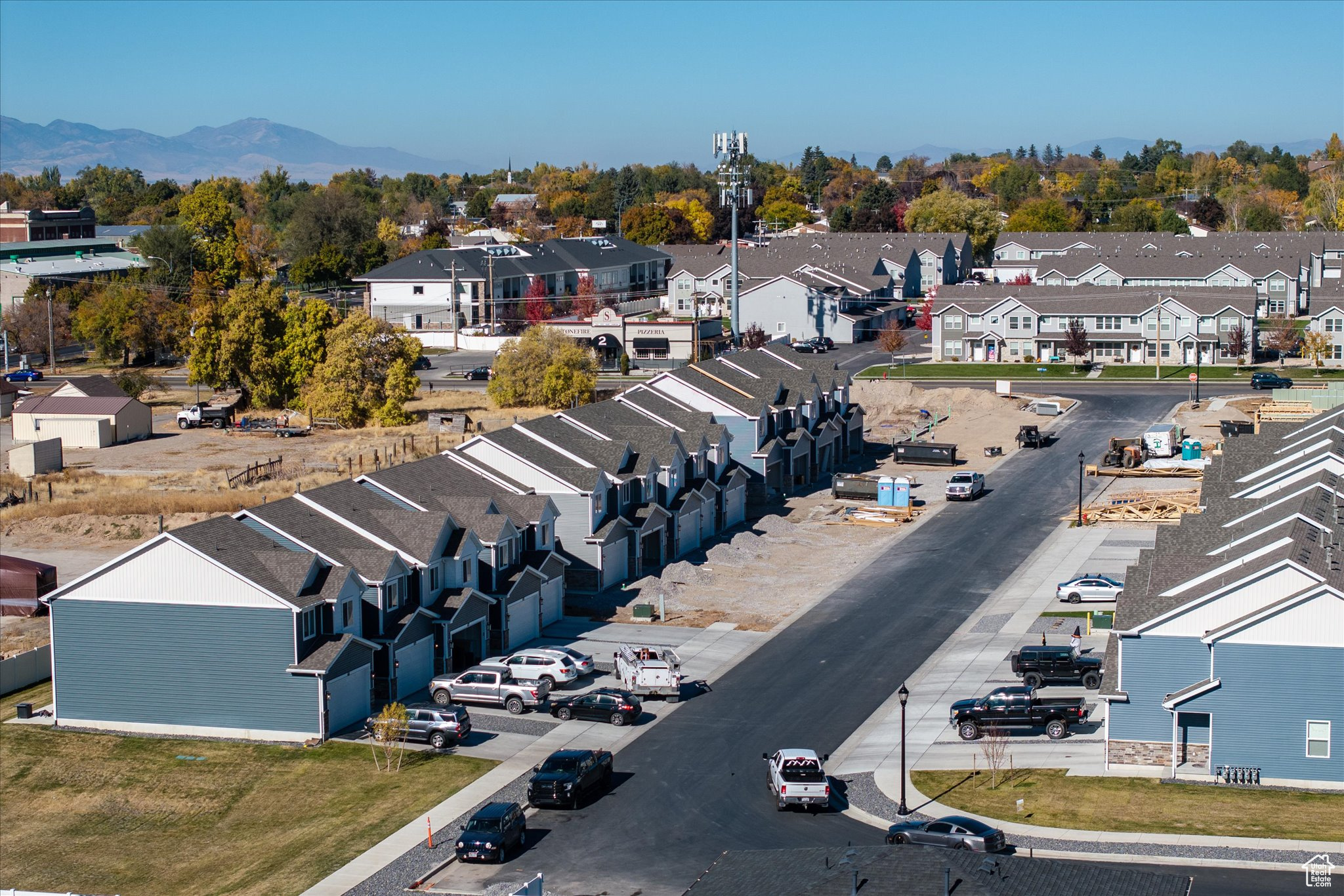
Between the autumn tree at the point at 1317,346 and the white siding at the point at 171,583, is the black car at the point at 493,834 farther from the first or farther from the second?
the autumn tree at the point at 1317,346

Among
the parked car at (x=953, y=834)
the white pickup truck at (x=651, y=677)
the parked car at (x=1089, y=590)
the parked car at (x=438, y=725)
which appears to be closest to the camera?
the parked car at (x=953, y=834)

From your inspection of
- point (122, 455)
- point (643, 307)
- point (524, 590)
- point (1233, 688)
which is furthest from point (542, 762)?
point (643, 307)

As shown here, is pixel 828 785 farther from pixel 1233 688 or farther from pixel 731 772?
pixel 1233 688

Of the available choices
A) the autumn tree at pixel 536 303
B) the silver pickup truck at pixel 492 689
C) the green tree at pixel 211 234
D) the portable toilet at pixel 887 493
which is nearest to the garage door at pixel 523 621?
the silver pickup truck at pixel 492 689

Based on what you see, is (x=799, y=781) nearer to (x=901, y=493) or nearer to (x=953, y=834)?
(x=953, y=834)

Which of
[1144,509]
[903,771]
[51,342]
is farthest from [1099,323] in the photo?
[903,771]

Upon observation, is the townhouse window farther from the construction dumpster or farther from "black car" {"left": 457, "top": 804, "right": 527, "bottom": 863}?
the construction dumpster
